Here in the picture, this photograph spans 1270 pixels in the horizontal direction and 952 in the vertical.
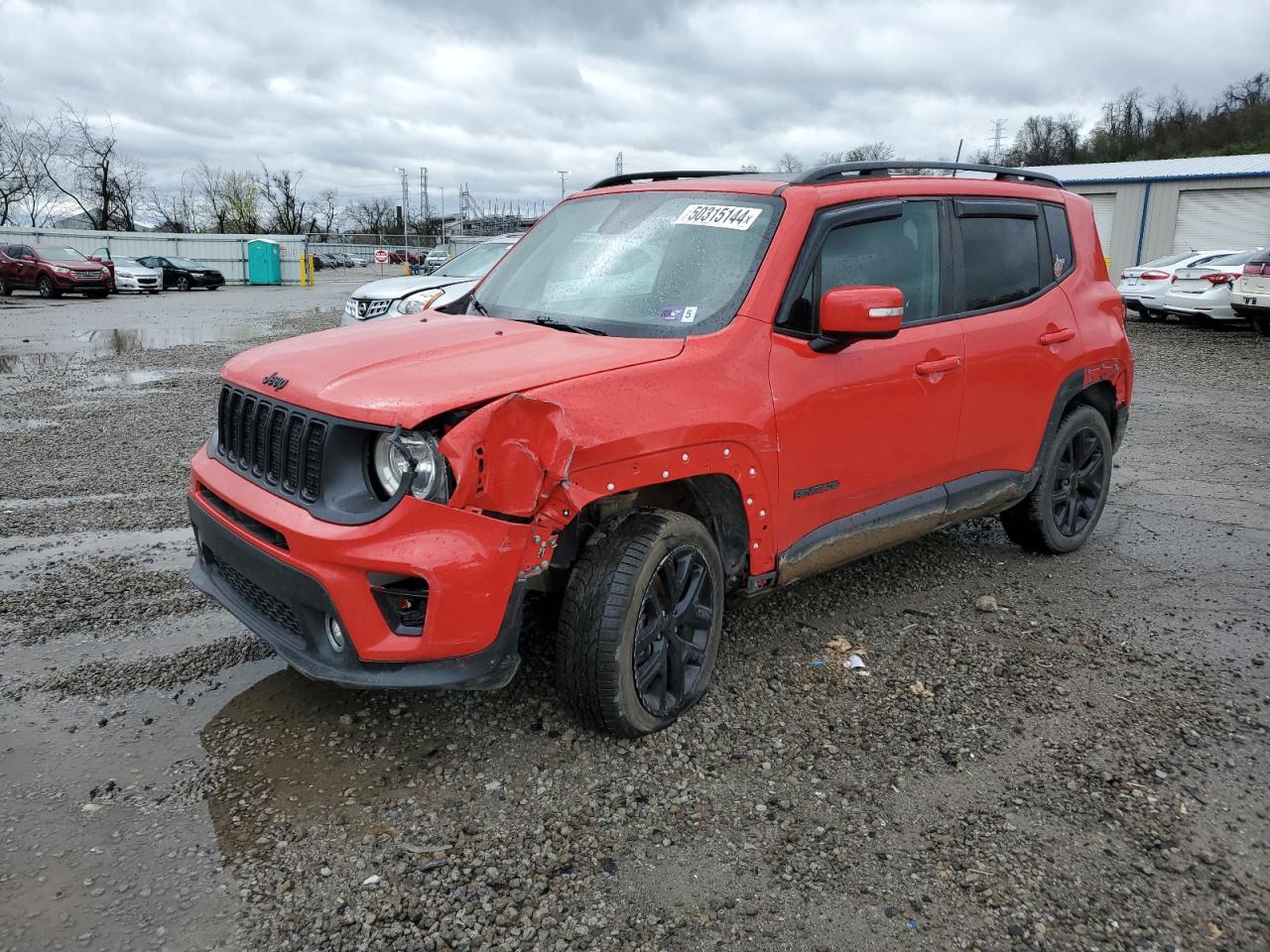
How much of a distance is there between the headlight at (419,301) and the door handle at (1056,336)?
23.0 feet

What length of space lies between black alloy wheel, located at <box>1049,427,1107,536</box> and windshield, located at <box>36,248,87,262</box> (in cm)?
3054

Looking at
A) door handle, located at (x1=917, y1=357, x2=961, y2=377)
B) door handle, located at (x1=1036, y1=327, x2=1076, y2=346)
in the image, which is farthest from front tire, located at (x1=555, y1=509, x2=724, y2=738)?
door handle, located at (x1=1036, y1=327, x2=1076, y2=346)

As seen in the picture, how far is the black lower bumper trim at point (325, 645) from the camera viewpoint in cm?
283

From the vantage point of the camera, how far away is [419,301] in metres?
10.5

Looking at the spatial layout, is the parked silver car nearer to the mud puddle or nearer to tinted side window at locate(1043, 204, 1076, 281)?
the mud puddle

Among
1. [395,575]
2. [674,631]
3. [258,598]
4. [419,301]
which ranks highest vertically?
[419,301]

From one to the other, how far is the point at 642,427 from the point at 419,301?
8038 mm

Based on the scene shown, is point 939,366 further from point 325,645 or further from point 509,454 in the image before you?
point 325,645

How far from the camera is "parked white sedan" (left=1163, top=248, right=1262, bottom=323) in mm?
17812

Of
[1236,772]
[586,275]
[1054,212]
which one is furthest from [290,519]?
[1054,212]

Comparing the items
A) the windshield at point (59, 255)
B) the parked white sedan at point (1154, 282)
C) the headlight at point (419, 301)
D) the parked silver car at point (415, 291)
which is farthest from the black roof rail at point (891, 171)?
the windshield at point (59, 255)

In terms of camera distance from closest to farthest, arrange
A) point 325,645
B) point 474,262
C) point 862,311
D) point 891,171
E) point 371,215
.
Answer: point 325,645 → point 862,311 → point 891,171 → point 474,262 → point 371,215

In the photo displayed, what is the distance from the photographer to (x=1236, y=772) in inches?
126

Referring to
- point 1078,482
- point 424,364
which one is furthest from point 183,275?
point 424,364
